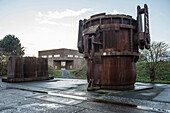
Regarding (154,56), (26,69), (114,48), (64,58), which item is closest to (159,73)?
(154,56)

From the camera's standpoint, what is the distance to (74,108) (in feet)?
18.6

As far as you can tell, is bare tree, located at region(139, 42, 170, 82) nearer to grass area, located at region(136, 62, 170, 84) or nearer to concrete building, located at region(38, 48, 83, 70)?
grass area, located at region(136, 62, 170, 84)

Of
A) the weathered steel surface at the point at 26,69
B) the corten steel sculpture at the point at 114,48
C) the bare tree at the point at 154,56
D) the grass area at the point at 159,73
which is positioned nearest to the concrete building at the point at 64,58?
the grass area at the point at 159,73

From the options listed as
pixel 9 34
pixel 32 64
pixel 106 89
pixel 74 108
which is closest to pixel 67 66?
pixel 9 34

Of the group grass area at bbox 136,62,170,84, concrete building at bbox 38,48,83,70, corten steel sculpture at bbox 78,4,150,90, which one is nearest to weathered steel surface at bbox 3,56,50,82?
corten steel sculpture at bbox 78,4,150,90

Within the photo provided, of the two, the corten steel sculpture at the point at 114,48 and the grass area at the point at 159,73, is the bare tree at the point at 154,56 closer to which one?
the grass area at the point at 159,73

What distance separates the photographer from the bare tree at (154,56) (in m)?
16.4

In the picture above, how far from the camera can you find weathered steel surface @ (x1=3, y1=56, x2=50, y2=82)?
16641mm

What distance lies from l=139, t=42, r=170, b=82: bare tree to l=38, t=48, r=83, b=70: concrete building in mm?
48725

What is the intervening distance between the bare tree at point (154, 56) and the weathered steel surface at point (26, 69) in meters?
13.3

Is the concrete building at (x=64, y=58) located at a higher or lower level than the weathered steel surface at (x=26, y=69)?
higher

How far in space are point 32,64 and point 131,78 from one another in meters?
13.0

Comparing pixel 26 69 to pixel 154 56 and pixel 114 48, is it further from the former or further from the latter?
pixel 154 56

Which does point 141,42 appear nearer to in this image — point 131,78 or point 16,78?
point 131,78
